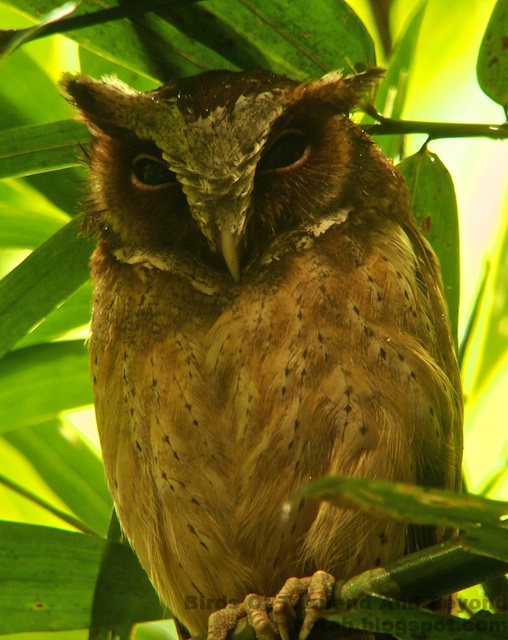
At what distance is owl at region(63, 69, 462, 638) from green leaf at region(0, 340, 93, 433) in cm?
30

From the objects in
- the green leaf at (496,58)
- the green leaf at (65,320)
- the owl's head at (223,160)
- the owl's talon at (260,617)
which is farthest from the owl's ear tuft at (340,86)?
the owl's talon at (260,617)

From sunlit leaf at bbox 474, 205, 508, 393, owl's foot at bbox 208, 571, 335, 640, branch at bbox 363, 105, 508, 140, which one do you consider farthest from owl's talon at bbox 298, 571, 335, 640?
sunlit leaf at bbox 474, 205, 508, 393

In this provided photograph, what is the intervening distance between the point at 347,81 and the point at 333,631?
47.8 inches

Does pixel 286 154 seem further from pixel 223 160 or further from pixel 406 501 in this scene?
pixel 406 501

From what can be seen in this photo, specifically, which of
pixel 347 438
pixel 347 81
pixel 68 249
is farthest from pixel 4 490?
pixel 347 81

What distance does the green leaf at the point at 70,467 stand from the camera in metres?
2.55

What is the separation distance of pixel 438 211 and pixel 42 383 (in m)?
1.15

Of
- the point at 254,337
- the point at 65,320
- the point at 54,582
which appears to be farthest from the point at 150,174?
the point at 54,582

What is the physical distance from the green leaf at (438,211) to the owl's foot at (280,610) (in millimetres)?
826

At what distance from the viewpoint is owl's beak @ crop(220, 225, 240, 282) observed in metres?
1.83

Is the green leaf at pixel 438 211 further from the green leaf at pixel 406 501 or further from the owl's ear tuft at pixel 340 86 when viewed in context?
the green leaf at pixel 406 501

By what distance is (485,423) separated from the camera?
10.8ft

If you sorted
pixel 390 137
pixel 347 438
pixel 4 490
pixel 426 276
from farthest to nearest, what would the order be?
pixel 4 490 < pixel 390 137 < pixel 426 276 < pixel 347 438

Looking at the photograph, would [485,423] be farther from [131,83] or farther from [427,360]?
[131,83]
